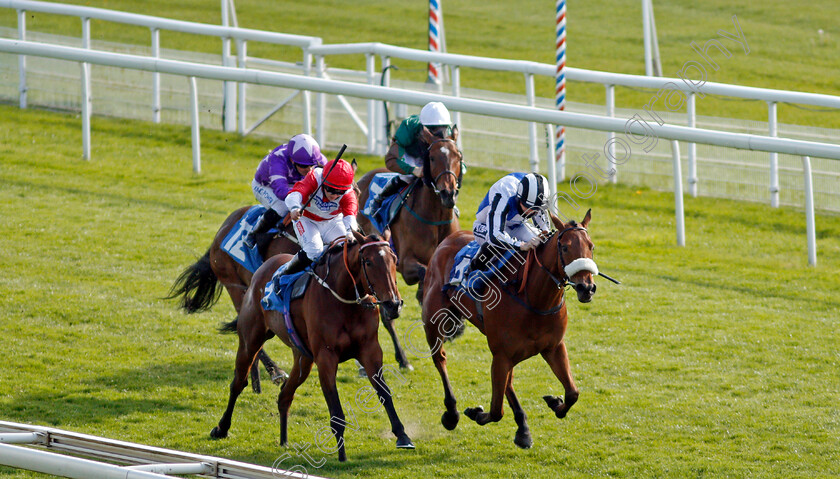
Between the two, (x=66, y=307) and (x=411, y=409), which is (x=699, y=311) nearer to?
(x=411, y=409)

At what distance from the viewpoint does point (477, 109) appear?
11406mm

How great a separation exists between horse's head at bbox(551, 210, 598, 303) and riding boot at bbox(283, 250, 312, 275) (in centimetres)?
173

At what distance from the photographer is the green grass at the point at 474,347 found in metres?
7.23

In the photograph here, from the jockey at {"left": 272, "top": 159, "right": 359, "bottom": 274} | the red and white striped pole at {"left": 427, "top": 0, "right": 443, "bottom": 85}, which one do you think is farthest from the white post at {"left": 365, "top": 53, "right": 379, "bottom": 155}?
the jockey at {"left": 272, "top": 159, "right": 359, "bottom": 274}

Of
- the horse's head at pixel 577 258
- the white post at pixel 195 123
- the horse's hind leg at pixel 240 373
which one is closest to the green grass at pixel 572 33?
the white post at pixel 195 123

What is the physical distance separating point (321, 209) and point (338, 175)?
0.99ft

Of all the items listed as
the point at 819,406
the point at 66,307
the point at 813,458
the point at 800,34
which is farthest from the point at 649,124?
the point at 800,34

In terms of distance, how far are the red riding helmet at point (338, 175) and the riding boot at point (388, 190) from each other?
5.77ft

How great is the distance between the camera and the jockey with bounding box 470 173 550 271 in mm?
7129

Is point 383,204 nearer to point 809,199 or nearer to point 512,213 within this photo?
point 512,213

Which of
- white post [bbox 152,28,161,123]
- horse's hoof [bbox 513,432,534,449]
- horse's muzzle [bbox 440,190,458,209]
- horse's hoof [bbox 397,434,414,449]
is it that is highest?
white post [bbox 152,28,161,123]

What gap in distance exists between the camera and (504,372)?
6.95 metres

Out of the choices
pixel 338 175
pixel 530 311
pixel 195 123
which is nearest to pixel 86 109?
pixel 195 123

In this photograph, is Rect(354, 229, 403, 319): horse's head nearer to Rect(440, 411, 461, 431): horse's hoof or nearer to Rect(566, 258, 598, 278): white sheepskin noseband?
Rect(566, 258, 598, 278): white sheepskin noseband
